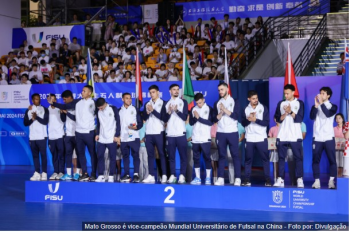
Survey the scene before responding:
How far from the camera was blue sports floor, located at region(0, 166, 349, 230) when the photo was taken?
814 centimetres

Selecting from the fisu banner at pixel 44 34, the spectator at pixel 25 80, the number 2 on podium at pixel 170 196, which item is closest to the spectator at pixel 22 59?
the fisu banner at pixel 44 34

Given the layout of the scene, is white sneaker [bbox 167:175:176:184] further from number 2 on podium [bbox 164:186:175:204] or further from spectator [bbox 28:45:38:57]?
spectator [bbox 28:45:38:57]

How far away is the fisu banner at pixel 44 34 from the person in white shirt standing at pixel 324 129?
12.1m

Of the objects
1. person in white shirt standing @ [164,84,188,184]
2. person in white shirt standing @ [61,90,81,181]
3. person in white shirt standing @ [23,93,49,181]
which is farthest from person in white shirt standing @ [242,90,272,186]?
person in white shirt standing @ [23,93,49,181]

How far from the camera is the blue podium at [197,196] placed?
8805 millimetres

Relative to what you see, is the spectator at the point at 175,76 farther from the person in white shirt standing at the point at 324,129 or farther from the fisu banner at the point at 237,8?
the person in white shirt standing at the point at 324,129

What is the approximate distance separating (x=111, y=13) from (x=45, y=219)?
47.5 ft

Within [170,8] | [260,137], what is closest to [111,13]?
[170,8]

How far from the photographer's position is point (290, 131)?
9.28 m

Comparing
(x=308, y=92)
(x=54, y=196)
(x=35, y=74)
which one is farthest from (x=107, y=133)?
Result: (x=35, y=74)

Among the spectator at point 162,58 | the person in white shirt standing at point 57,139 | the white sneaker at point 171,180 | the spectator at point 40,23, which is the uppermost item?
the spectator at point 40,23

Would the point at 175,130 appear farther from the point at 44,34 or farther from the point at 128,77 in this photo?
the point at 44,34

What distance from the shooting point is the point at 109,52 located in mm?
18219

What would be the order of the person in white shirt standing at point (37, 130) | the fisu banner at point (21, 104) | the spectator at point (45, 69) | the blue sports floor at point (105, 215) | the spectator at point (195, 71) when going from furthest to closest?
the spectator at point (45, 69)
the spectator at point (195, 71)
the fisu banner at point (21, 104)
the person in white shirt standing at point (37, 130)
the blue sports floor at point (105, 215)
